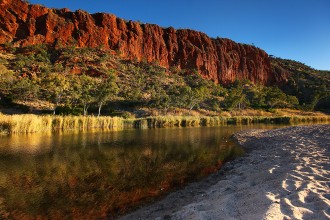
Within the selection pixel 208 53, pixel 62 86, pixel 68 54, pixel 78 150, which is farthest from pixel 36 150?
pixel 208 53

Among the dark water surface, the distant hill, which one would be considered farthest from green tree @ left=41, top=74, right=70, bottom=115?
the dark water surface

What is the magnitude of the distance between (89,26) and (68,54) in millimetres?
21041

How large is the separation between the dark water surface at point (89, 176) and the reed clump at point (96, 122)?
27.2 ft

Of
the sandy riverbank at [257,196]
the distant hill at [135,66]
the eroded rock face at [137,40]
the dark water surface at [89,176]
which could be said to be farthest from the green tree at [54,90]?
the sandy riverbank at [257,196]

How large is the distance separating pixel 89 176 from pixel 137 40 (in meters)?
93.8

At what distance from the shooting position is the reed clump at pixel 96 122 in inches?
917

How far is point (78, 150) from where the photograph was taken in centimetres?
1540

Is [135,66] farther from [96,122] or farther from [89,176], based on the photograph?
[89,176]

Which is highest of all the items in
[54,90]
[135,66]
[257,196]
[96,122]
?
[135,66]

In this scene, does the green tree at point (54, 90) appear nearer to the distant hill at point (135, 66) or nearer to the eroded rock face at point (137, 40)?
the distant hill at point (135, 66)

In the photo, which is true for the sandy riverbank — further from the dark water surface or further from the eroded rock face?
the eroded rock face

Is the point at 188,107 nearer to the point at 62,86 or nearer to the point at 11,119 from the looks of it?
the point at 62,86

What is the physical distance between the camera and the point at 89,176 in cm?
977

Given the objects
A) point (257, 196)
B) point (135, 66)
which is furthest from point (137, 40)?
point (257, 196)
